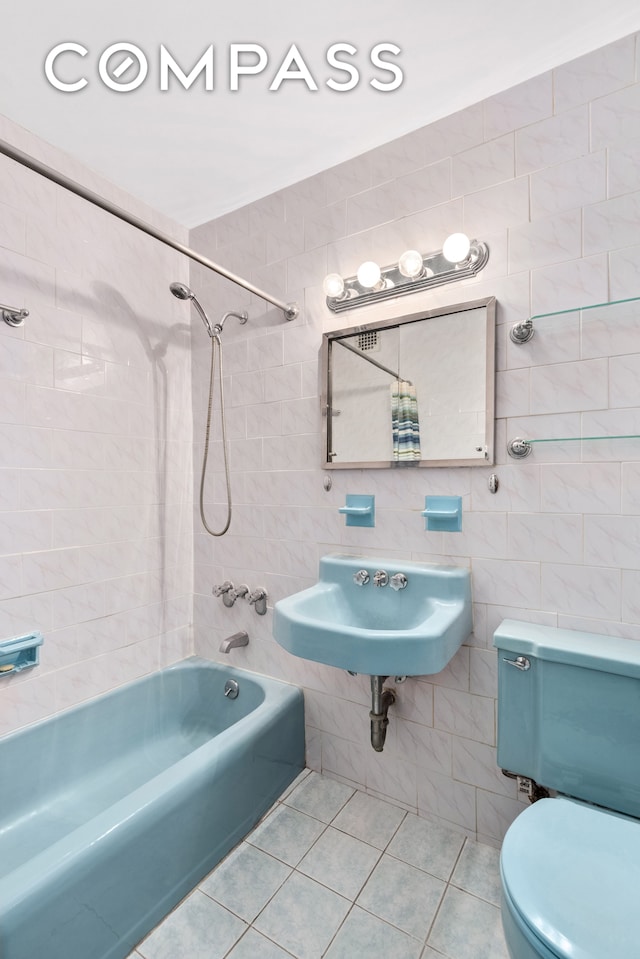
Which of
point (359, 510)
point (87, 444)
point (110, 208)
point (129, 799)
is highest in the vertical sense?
point (110, 208)

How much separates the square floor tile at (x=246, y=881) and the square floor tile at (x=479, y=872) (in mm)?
524

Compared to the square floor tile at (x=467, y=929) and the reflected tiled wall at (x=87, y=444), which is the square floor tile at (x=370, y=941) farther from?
the reflected tiled wall at (x=87, y=444)

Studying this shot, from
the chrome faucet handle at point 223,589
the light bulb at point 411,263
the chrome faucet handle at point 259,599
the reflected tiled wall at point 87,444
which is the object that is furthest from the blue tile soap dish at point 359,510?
the reflected tiled wall at point 87,444

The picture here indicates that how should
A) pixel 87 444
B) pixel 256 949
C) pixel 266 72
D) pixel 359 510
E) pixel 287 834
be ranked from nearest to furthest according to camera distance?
pixel 256 949 < pixel 266 72 < pixel 287 834 < pixel 359 510 < pixel 87 444

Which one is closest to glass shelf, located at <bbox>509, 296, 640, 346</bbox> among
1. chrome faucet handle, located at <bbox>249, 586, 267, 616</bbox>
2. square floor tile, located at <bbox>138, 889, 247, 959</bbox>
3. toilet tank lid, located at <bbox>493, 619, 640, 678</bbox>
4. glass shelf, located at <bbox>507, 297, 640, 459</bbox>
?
glass shelf, located at <bbox>507, 297, 640, 459</bbox>

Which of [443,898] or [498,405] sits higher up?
[498,405]

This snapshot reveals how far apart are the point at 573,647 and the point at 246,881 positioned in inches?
46.2

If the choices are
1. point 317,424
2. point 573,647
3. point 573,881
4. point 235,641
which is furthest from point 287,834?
point 317,424

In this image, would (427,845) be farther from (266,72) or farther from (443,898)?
(266,72)

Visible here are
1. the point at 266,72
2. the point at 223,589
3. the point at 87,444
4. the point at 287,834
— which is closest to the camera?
the point at 266,72

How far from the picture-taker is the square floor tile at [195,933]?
1.18m

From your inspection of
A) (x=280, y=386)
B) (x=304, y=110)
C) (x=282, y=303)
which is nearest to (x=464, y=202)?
(x=304, y=110)

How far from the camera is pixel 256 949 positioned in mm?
1179

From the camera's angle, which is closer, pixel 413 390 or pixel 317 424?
pixel 413 390
